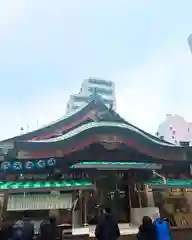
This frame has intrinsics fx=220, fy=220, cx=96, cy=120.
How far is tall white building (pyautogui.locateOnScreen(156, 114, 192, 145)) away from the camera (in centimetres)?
2592

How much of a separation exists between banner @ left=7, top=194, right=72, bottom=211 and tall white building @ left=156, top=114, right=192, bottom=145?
19642 mm

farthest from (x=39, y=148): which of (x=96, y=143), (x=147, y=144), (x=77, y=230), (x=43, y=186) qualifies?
(x=147, y=144)

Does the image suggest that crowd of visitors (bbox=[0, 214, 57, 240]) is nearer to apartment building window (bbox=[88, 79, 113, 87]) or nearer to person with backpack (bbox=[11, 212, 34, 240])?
person with backpack (bbox=[11, 212, 34, 240])

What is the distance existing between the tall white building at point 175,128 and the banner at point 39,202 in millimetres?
19642

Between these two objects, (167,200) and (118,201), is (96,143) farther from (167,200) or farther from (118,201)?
(167,200)

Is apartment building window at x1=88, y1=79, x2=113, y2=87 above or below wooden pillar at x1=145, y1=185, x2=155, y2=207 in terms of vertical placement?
above

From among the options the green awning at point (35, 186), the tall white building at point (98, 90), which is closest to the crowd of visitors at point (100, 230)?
the green awning at point (35, 186)

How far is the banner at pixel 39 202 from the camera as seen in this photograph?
7.95m

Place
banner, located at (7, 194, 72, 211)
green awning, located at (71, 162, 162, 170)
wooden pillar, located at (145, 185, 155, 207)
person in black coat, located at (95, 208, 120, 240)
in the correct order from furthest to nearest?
1. wooden pillar, located at (145, 185, 155, 207)
2. green awning, located at (71, 162, 162, 170)
3. banner, located at (7, 194, 72, 211)
4. person in black coat, located at (95, 208, 120, 240)

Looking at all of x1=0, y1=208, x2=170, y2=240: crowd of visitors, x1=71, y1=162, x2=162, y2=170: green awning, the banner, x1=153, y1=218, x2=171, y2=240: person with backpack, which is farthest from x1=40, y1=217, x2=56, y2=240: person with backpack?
x1=153, y1=218, x2=171, y2=240: person with backpack

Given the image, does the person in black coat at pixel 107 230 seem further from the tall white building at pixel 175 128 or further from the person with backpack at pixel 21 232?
the tall white building at pixel 175 128

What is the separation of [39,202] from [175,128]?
2241 centimetres

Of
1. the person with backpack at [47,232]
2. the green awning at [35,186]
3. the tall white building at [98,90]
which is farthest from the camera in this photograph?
the tall white building at [98,90]

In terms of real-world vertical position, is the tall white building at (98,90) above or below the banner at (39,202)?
above
